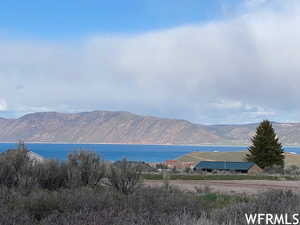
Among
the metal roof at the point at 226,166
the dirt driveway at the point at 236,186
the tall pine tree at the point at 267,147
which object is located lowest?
the dirt driveway at the point at 236,186

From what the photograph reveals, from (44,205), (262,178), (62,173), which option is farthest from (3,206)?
(262,178)

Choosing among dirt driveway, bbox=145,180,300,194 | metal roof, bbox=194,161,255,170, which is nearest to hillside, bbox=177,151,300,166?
metal roof, bbox=194,161,255,170

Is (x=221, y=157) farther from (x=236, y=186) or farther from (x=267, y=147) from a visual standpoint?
(x=236, y=186)

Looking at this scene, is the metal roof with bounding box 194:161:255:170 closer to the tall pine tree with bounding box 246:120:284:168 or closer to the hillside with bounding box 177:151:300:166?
the tall pine tree with bounding box 246:120:284:168

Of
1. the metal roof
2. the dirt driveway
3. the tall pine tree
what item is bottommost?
the dirt driveway

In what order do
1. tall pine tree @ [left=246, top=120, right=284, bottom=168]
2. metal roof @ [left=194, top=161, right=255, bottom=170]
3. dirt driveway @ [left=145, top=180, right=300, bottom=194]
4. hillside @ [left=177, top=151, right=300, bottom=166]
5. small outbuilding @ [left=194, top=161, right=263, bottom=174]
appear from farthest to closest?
hillside @ [left=177, top=151, right=300, bottom=166], tall pine tree @ [left=246, top=120, right=284, bottom=168], metal roof @ [left=194, top=161, right=255, bottom=170], small outbuilding @ [left=194, top=161, right=263, bottom=174], dirt driveway @ [left=145, top=180, right=300, bottom=194]

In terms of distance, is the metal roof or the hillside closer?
the metal roof

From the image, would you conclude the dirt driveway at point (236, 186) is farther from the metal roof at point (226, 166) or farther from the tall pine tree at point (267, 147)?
the tall pine tree at point (267, 147)

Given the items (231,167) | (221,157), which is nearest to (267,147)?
(231,167)

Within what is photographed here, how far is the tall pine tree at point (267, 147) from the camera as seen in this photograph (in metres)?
53.0

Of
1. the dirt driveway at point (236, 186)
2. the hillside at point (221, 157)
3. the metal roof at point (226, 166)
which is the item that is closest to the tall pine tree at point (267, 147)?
the metal roof at point (226, 166)

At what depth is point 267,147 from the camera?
175ft

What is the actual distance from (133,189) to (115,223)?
8.04 m

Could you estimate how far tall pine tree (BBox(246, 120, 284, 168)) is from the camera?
53.0 meters
